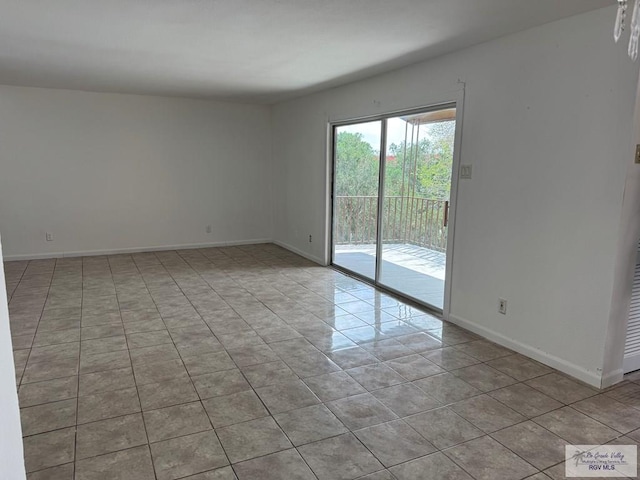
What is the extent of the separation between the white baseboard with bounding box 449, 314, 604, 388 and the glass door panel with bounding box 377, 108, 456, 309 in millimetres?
589

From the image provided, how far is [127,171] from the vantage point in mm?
6395

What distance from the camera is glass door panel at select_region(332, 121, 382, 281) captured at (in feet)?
16.4

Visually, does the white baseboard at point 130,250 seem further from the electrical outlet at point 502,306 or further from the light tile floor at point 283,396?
the electrical outlet at point 502,306

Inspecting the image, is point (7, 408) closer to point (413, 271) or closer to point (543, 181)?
point (543, 181)

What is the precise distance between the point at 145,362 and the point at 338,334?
1.47m

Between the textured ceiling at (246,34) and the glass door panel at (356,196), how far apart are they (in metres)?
0.72

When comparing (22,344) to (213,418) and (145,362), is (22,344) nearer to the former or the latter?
(145,362)

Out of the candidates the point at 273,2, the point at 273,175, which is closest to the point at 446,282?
the point at 273,2

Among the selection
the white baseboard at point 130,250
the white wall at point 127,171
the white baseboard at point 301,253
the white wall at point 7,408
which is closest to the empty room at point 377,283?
the white wall at point 7,408

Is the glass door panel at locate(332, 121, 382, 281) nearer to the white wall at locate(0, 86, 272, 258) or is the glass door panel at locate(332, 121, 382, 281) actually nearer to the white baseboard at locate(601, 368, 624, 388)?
Result: the white wall at locate(0, 86, 272, 258)

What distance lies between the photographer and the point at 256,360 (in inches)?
120

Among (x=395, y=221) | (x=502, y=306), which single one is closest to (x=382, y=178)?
(x=395, y=221)

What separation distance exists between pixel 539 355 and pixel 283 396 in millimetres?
1852

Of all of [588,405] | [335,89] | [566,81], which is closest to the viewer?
[588,405]
